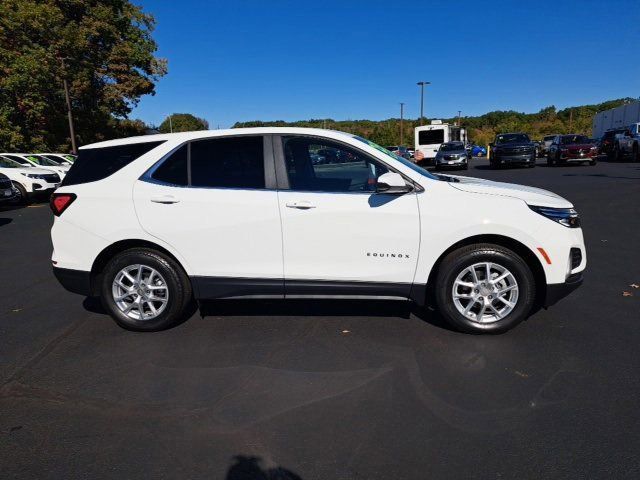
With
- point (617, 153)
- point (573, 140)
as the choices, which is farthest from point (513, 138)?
point (617, 153)

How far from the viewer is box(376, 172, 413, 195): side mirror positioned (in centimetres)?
368

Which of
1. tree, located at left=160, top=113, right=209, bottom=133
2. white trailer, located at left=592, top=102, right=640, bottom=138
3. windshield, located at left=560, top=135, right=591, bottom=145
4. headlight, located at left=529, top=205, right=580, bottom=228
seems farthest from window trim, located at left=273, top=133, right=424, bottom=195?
tree, located at left=160, top=113, right=209, bottom=133

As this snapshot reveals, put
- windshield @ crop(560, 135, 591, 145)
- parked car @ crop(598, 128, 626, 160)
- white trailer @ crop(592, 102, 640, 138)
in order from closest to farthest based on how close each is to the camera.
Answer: windshield @ crop(560, 135, 591, 145), parked car @ crop(598, 128, 626, 160), white trailer @ crop(592, 102, 640, 138)

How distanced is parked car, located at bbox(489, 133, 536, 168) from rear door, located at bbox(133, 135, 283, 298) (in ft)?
76.3

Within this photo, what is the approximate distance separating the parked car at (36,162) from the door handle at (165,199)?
50.4 ft

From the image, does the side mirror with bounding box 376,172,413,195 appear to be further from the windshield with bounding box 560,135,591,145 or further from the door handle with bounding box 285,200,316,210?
the windshield with bounding box 560,135,591,145

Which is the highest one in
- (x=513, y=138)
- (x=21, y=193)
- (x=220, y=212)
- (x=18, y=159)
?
(x=513, y=138)

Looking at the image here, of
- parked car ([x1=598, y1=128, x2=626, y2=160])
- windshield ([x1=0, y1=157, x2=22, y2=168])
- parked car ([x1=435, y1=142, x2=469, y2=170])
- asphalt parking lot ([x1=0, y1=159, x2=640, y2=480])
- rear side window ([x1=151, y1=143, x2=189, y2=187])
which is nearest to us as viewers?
asphalt parking lot ([x1=0, y1=159, x2=640, y2=480])

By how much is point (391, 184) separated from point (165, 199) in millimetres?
1900

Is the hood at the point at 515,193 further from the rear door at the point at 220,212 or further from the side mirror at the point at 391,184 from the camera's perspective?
the rear door at the point at 220,212

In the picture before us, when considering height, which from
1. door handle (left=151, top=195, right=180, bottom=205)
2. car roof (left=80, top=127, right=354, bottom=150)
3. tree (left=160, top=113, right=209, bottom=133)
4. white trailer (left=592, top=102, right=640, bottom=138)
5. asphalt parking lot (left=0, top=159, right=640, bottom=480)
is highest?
tree (left=160, top=113, right=209, bottom=133)

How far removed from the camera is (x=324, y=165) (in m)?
4.15

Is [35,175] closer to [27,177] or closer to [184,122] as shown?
[27,177]

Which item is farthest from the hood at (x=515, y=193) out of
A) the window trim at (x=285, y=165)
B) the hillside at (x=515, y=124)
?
the hillside at (x=515, y=124)
